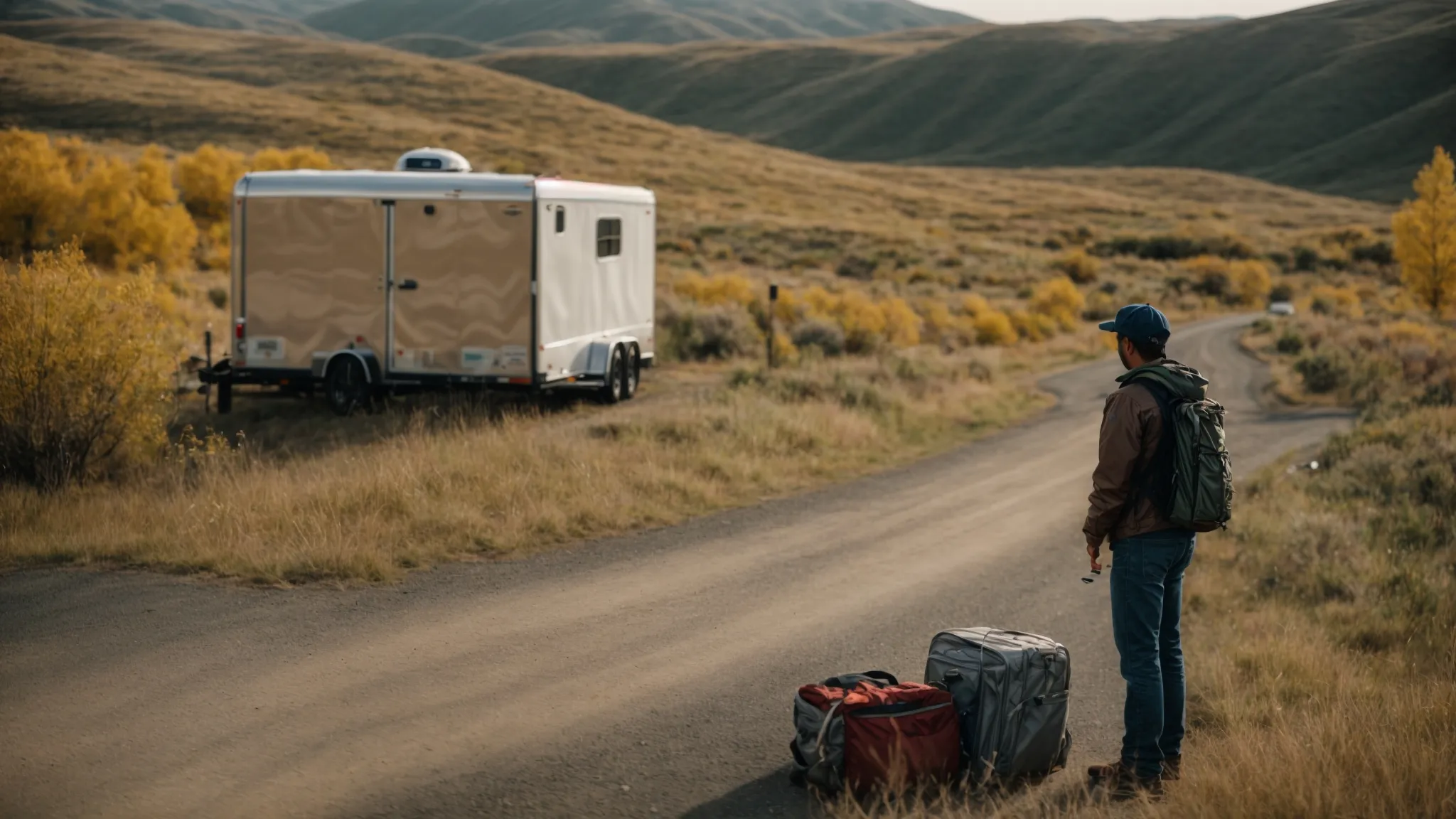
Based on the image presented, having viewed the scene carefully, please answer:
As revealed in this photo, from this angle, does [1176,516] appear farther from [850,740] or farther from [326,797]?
[326,797]

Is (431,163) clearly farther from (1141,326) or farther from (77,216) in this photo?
(77,216)

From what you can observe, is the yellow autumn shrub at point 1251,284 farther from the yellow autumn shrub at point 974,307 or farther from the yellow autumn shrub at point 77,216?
the yellow autumn shrub at point 77,216

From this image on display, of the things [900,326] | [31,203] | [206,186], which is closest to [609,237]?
[900,326]

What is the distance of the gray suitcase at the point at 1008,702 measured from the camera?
17.7 feet

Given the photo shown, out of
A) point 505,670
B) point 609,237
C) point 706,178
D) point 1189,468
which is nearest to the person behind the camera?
point 1189,468

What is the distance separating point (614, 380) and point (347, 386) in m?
3.77

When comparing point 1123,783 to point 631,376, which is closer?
point 1123,783

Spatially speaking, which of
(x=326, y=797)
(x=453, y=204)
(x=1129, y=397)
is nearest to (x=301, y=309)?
(x=453, y=204)


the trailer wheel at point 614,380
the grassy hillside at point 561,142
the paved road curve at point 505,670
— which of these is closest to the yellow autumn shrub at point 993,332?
the trailer wheel at point 614,380

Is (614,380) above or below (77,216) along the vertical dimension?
below

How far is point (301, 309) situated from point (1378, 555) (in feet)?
38.0

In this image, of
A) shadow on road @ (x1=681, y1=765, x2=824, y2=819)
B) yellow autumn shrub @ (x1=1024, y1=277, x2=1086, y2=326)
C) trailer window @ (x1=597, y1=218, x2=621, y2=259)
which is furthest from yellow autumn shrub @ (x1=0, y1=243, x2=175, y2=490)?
yellow autumn shrub @ (x1=1024, y1=277, x2=1086, y2=326)

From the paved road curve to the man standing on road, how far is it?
691mm

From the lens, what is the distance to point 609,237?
57.7 feet
